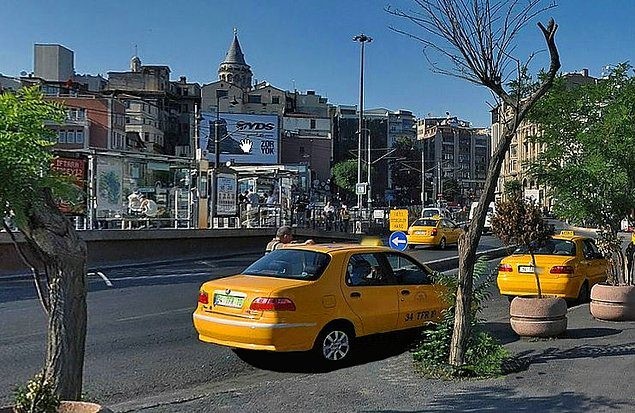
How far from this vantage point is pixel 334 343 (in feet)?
30.9

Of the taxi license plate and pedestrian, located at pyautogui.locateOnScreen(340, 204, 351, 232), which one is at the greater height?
pedestrian, located at pyautogui.locateOnScreen(340, 204, 351, 232)

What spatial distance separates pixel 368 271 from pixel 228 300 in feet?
6.14

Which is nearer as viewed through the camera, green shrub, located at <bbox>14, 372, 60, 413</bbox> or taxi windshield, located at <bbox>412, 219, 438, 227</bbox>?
green shrub, located at <bbox>14, 372, 60, 413</bbox>

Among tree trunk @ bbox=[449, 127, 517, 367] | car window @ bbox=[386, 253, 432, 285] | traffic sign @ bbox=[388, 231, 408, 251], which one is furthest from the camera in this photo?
traffic sign @ bbox=[388, 231, 408, 251]

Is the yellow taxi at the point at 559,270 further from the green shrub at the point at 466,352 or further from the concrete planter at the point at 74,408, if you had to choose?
the concrete planter at the point at 74,408

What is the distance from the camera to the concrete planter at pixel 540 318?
32.0 ft

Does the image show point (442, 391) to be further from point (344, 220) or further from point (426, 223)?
point (344, 220)

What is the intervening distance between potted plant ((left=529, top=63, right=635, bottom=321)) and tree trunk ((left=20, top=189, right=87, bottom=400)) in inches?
336

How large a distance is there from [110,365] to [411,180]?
4143 inches

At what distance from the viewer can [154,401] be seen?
771cm

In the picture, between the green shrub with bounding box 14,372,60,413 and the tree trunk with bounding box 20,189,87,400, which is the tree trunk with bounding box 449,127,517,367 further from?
the green shrub with bounding box 14,372,60,413

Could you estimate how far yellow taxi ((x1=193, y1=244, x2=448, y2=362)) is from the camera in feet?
29.6

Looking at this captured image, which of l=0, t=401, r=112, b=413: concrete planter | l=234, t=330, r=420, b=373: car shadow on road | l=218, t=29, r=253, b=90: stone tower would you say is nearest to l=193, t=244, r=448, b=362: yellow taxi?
l=234, t=330, r=420, b=373: car shadow on road

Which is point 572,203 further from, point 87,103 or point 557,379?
point 87,103
